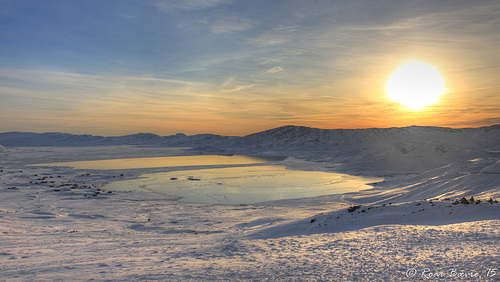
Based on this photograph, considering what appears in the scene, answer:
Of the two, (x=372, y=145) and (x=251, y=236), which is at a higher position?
(x=372, y=145)

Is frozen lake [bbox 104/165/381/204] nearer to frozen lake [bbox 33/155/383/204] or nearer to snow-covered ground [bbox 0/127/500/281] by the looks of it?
frozen lake [bbox 33/155/383/204]

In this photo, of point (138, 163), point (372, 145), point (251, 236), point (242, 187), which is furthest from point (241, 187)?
point (372, 145)

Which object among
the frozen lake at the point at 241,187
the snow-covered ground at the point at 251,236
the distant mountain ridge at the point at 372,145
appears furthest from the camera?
the distant mountain ridge at the point at 372,145

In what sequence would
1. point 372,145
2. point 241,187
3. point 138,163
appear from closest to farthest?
point 241,187 → point 138,163 → point 372,145

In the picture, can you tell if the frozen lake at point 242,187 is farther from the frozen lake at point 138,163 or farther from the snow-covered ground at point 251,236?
the frozen lake at point 138,163

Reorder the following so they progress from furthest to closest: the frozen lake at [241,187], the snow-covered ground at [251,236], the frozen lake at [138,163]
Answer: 1. the frozen lake at [138,163]
2. the frozen lake at [241,187]
3. the snow-covered ground at [251,236]

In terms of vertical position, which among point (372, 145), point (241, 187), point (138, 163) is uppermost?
point (372, 145)

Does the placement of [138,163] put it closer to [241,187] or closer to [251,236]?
[241,187]

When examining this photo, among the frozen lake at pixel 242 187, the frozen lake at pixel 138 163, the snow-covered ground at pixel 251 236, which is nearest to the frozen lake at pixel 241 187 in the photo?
the frozen lake at pixel 242 187

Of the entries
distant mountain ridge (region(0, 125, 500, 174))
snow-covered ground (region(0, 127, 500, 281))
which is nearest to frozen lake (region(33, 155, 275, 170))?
distant mountain ridge (region(0, 125, 500, 174))

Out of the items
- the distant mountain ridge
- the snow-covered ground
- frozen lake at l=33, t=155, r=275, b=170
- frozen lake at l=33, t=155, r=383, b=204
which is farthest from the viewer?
frozen lake at l=33, t=155, r=275, b=170

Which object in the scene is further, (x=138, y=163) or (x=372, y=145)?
(x=372, y=145)

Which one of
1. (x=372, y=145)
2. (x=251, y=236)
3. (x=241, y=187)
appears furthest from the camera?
(x=372, y=145)

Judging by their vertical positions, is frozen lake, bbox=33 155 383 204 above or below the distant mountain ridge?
below
